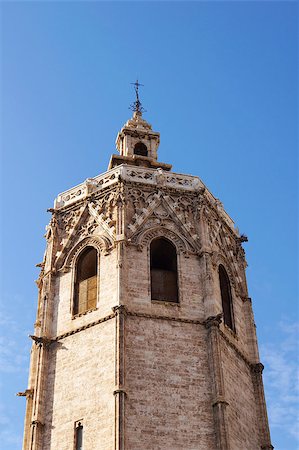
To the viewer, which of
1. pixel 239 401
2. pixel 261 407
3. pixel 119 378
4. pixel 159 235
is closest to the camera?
pixel 119 378

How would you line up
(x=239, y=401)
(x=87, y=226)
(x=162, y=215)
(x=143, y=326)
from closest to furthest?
(x=143, y=326), (x=239, y=401), (x=162, y=215), (x=87, y=226)

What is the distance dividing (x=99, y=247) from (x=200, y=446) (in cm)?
774

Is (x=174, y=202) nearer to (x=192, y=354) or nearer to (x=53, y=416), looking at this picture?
(x=192, y=354)

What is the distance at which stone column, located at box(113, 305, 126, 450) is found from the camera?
22.5 meters

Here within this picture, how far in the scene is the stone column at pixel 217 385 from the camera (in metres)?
23.3

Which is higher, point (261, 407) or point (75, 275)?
point (75, 275)

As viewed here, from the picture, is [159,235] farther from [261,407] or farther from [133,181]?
[261,407]

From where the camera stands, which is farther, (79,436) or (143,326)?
(143,326)

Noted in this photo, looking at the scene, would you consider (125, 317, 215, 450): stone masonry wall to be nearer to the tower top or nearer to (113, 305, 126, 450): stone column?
(113, 305, 126, 450): stone column

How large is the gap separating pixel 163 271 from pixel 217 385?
485 centimetres

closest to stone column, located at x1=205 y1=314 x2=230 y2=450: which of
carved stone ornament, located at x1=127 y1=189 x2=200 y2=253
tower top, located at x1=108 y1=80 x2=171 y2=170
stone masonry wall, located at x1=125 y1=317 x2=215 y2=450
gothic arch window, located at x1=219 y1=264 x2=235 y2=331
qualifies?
stone masonry wall, located at x1=125 y1=317 x2=215 y2=450

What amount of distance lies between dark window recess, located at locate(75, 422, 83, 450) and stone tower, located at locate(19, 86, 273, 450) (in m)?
0.04

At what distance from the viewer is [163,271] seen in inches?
1094

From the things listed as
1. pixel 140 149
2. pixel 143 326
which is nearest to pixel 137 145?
pixel 140 149
